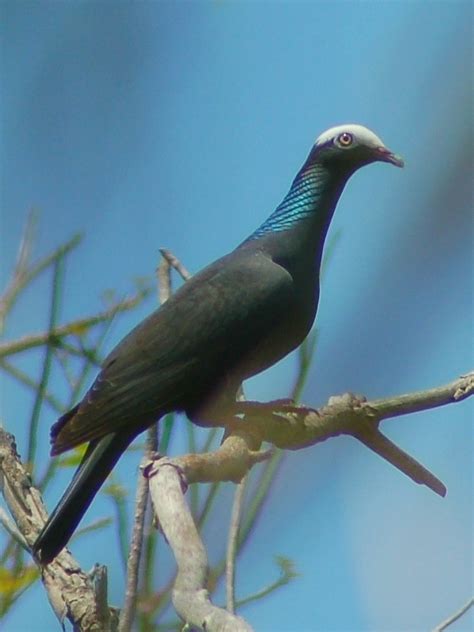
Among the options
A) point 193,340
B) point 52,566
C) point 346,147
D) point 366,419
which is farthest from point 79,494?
point 346,147

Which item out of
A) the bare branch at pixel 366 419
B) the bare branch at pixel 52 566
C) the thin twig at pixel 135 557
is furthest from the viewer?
the bare branch at pixel 366 419

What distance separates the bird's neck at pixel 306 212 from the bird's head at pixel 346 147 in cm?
4

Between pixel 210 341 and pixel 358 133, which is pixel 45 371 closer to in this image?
pixel 210 341

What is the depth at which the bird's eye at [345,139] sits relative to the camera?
421 cm

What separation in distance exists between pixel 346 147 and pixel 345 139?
0.10 ft

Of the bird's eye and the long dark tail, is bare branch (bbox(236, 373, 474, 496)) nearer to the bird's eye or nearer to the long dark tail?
the long dark tail

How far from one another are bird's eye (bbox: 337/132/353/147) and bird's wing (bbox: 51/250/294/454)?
551 millimetres

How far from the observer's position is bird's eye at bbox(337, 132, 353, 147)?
421cm

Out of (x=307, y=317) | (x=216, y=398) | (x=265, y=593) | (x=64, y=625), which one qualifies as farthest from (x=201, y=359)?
(x=64, y=625)

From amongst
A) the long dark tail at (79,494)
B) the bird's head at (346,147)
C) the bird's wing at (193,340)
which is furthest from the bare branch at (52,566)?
the bird's head at (346,147)

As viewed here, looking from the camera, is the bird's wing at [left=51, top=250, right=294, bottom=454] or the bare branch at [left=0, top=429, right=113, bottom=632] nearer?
the bare branch at [left=0, top=429, right=113, bottom=632]

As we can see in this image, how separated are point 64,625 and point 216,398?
3.80ft

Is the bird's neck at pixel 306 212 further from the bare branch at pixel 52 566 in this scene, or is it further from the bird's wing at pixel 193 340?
the bare branch at pixel 52 566

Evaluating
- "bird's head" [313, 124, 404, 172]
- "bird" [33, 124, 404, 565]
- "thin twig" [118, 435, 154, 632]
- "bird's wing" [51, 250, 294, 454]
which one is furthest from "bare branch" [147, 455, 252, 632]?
"bird's head" [313, 124, 404, 172]
